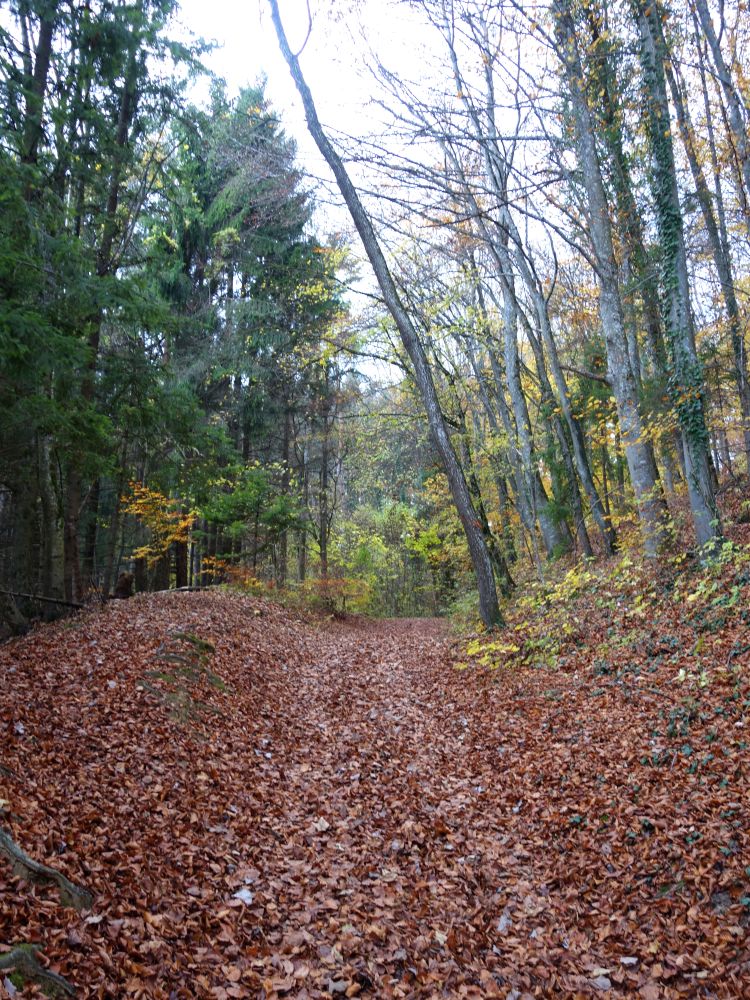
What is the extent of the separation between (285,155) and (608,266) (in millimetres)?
6945

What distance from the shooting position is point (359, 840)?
515 centimetres

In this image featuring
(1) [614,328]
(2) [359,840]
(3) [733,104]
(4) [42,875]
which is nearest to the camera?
(4) [42,875]

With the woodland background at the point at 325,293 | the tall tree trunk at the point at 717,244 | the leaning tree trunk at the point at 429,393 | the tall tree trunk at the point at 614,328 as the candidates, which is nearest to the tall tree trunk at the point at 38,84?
the woodland background at the point at 325,293

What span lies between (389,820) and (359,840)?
42cm

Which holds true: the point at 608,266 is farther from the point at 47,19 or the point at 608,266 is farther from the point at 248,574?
the point at 248,574

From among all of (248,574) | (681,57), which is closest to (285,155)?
(681,57)

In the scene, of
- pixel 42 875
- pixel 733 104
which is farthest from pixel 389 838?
pixel 733 104

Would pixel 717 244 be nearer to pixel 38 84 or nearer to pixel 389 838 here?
pixel 38 84

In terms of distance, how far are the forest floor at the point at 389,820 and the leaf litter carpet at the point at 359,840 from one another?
2cm

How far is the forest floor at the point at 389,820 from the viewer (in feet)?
11.8

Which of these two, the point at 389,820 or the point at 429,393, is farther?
the point at 429,393

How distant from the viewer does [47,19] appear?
8.95 metres

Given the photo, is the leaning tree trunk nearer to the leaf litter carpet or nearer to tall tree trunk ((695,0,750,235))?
the leaf litter carpet

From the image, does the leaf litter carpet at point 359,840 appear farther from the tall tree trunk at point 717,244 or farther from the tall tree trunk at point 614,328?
the tall tree trunk at point 717,244
